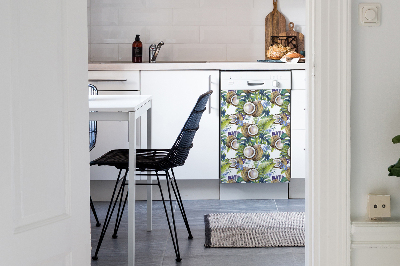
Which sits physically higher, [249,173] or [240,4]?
[240,4]

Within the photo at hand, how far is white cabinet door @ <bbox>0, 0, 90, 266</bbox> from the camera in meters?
1.22

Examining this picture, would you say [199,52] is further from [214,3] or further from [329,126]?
[329,126]


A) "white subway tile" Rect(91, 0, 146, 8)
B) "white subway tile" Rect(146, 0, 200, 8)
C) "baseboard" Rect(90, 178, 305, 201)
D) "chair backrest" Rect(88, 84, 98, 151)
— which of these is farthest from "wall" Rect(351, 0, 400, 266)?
"white subway tile" Rect(91, 0, 146, 8)

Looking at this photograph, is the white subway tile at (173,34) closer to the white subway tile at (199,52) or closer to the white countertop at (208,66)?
the white subway tile at (199,52)

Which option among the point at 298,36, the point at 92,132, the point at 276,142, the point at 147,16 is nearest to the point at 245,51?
the point at 298,36

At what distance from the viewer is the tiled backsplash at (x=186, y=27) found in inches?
174

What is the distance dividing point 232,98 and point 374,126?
212 cm

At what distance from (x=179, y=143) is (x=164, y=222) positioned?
848 millimetres

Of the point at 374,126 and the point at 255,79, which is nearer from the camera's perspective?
the point at 374,126

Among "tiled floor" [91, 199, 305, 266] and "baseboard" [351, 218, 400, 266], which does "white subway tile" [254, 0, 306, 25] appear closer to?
"tiled floor" [91, 199, 305, 266]

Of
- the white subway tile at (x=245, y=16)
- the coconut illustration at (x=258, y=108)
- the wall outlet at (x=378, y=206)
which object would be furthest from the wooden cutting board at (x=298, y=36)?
the wall outlet at (x=378, y=206)

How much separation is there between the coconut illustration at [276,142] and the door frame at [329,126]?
2090 mm

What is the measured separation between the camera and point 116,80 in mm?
3793

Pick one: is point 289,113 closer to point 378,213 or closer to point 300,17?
point 300,17
